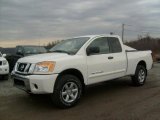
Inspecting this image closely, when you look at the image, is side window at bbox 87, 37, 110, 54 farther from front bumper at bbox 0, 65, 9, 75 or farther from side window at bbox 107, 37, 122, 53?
front bumper at bbox 0, 65, 9, 75

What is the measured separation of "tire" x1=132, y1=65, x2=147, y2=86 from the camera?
9.19 meters

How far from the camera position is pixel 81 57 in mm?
6949

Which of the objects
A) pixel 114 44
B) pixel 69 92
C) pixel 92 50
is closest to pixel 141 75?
pixel 114 44

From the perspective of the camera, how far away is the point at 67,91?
6535 mm

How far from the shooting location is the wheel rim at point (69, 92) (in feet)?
21.2

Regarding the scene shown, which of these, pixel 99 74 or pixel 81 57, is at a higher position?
pixel 81 57

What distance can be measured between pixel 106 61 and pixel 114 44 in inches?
37.5

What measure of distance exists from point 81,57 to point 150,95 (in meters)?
2.37

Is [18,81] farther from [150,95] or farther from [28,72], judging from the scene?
[150,95]

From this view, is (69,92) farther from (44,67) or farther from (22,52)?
(22,52)

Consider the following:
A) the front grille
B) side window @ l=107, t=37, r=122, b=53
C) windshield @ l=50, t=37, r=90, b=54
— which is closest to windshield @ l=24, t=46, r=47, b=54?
windshield @ l=50, t=37, r=90, b=54

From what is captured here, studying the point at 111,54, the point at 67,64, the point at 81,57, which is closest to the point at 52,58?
the point at 67,64

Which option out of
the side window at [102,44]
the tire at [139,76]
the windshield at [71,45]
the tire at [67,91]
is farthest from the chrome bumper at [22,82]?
the tire at [139,76]

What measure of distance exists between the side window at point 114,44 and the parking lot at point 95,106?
131 cm
